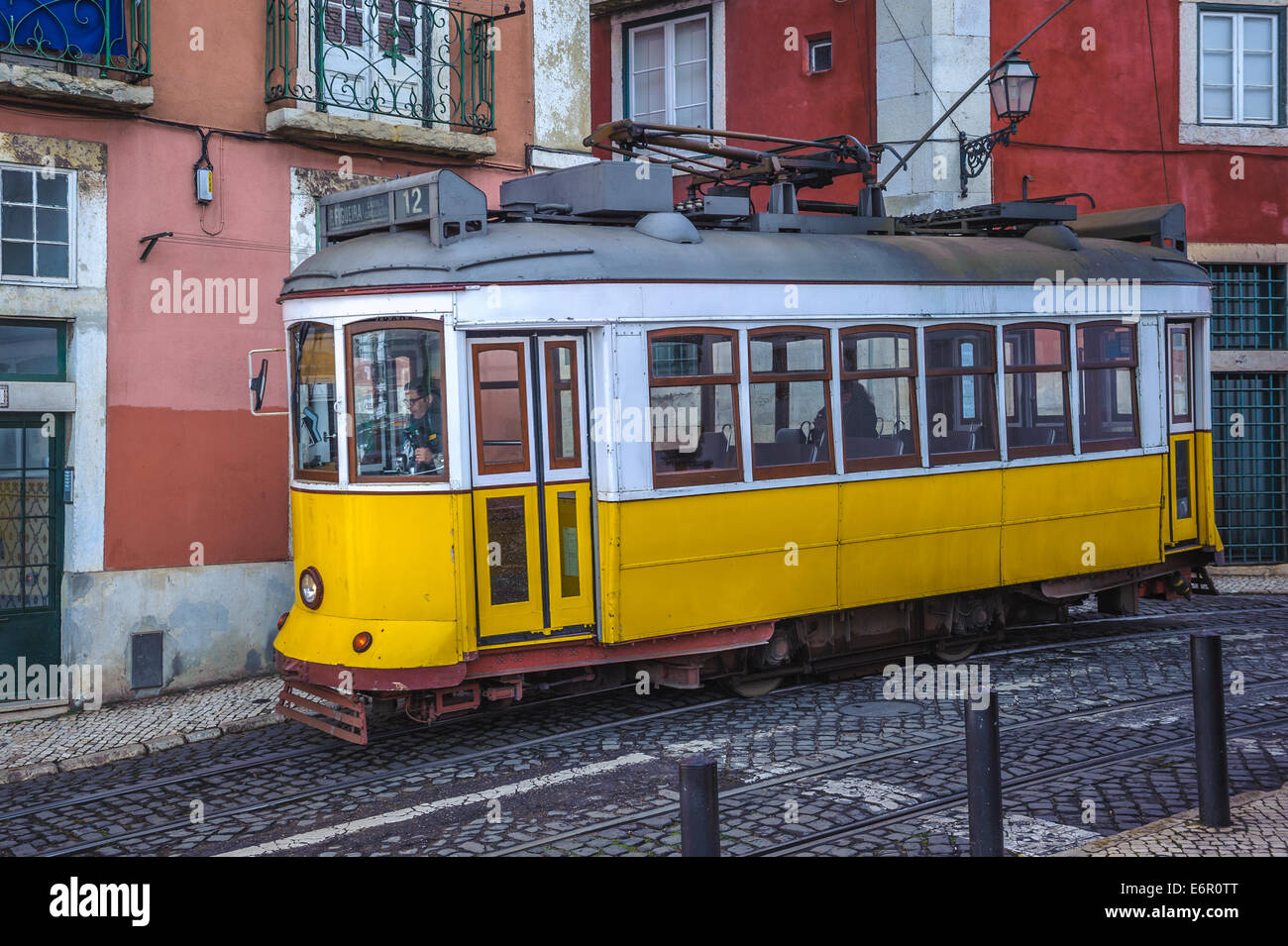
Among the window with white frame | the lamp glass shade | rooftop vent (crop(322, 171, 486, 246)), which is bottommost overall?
rooftop vent (crop(322, 171, 486, 246))

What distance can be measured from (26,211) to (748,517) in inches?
234

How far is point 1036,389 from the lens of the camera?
10.9 metres

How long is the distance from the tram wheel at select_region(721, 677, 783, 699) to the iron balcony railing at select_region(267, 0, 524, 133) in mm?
5874

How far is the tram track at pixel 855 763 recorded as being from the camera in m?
6.78

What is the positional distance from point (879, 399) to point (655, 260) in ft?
7.00

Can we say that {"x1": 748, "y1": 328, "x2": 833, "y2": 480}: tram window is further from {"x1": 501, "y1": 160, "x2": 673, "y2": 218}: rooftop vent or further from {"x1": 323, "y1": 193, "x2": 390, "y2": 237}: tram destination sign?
{"x1": 323, "y1": 193, "x2": 390, "y2": 237}: tram destination sign

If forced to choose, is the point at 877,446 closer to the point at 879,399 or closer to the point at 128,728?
the point at 879,399

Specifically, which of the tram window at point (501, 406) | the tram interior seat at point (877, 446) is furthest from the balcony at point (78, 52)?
the tram interior seat at point (877, 446)

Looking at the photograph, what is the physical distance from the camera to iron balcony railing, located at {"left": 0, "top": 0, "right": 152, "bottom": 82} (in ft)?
33.7

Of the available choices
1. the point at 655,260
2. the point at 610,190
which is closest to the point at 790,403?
the point at 655,260

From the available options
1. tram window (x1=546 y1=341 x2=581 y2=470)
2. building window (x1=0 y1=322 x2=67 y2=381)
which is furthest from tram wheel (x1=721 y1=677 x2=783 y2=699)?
building window (x1=0 y1=322 x2=67 y2=381)

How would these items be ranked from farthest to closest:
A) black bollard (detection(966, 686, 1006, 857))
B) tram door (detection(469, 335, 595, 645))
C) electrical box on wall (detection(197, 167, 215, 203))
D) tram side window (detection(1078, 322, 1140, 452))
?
1. tram side window (detection(1078, 322, 1140, 452))
2. electrical box on wall (detection(197, 167, 215, 203))
3. tram door (detection(469, 335, 595, 645))
4. black bollard (detection(966, 686, 1006, 857))

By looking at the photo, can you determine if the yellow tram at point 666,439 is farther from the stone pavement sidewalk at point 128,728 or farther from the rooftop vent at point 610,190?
the stone pavement sidewalk at point 128,728

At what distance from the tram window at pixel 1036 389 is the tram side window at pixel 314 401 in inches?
206
